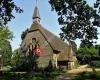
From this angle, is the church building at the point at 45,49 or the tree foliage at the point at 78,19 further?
the church building at the point at 45,49

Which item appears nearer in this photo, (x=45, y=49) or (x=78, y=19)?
(x=78, y=19)

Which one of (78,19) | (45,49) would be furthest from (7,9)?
(45,49)

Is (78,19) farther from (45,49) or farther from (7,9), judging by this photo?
(45,49)

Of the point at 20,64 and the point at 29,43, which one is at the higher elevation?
the point at 29,43

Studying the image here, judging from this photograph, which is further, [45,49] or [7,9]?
[45,49]

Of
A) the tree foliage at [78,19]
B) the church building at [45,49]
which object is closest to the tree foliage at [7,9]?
the tree foliage at [78,19]

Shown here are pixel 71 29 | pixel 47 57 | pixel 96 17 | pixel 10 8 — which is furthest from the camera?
pixel 47 57

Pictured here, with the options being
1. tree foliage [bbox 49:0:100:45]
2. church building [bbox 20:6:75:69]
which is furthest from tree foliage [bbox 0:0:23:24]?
church building [bbox 20:6:75:69]

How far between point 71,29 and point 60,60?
95.4 ft

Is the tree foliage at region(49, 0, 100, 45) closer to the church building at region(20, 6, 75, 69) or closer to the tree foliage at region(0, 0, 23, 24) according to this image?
the tree foliage at region(0, 0, 23, 24)

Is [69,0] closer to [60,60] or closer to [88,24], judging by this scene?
[88,24]

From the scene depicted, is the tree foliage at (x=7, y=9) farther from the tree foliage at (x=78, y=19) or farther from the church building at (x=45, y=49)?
the church building at (x=45, y=49)

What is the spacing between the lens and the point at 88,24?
25.7m

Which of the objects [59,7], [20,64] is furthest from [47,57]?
[59,7]
